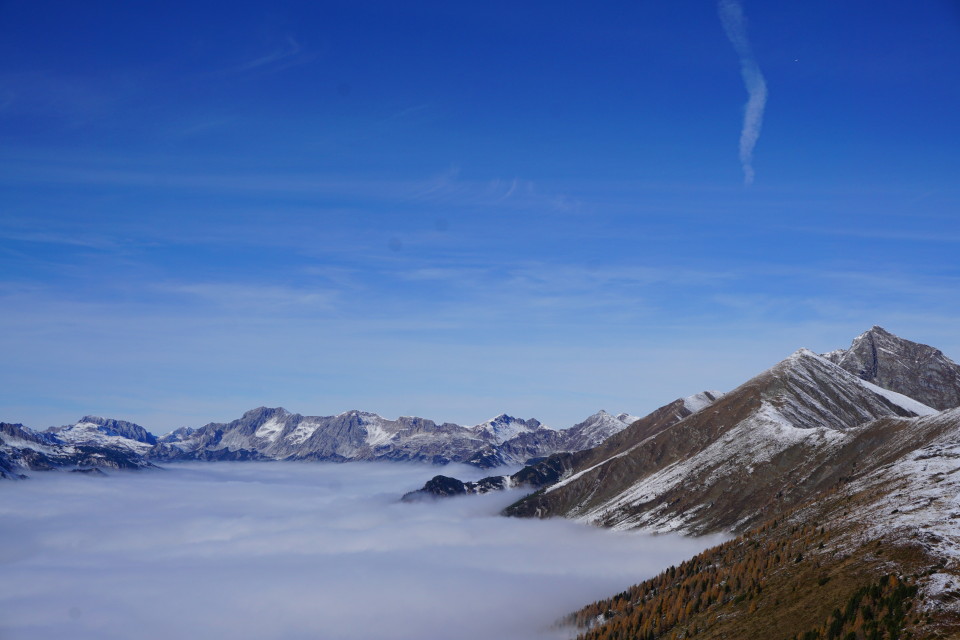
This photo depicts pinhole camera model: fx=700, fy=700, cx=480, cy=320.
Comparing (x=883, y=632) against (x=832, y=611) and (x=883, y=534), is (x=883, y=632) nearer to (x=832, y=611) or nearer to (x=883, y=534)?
(x=832, y=611)

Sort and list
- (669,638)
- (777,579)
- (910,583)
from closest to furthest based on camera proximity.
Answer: (910,583) → (777,579) → (669,638)

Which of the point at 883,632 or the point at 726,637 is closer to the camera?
the point at 883,632

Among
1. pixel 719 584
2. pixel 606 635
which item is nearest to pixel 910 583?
pixel 719 584

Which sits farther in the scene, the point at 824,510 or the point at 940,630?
the point at 824,510

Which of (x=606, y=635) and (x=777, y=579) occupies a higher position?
(x=777, y=579)

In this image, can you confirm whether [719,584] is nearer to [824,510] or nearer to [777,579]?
[777,579]

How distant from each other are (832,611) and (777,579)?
22340mm

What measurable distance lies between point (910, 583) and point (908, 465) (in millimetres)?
75430

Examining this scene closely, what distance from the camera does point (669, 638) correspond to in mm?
136250

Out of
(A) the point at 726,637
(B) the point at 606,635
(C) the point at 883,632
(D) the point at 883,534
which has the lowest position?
(B) the point at 606,635

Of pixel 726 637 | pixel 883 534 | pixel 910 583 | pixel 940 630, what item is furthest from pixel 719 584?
pixel 940 630

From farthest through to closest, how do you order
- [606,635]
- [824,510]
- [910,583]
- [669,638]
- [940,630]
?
1. [606,635]
2. [824,510]
3. [669,638]
4. [910,583]
5. [940,630]

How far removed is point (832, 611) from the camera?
106 metres

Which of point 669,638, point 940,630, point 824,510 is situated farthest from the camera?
point 824,510
